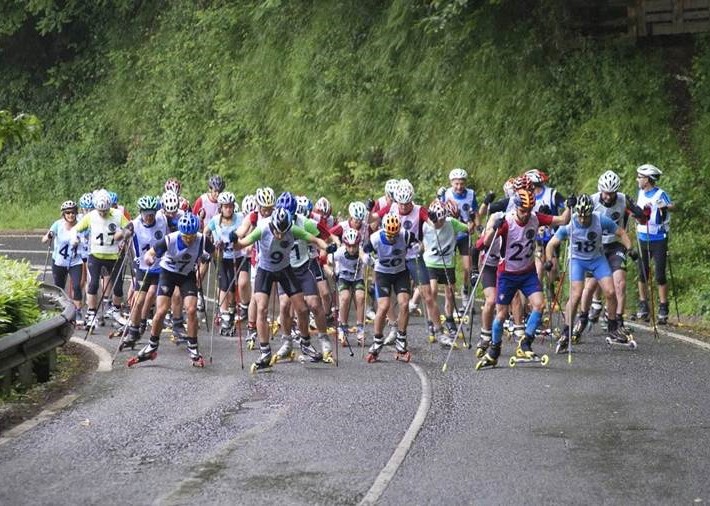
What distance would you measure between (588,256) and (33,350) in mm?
6995

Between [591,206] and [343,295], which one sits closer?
[591,206]

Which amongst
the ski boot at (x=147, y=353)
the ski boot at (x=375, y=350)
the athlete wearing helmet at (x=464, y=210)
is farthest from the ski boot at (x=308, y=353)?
the athlete wearing helmet at (x=464, y=210)

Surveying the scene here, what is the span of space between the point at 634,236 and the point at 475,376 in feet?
27.3

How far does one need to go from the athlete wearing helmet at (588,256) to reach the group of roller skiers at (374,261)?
0.02m

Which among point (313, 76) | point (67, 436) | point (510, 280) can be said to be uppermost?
point (313, 76)

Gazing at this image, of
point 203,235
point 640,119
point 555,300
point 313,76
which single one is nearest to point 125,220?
point 203,235

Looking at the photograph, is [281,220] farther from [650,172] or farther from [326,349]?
[650,172]

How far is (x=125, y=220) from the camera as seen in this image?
21.3 m

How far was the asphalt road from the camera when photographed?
33.2 ft

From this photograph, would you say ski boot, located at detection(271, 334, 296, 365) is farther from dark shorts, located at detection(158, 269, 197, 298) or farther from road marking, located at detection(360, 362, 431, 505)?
road marking, located at detection(360, 362, 431, 505)

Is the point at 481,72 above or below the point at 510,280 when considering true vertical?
above

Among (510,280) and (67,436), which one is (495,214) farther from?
(67,436)

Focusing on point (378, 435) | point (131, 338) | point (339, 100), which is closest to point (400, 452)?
point (378, 435)

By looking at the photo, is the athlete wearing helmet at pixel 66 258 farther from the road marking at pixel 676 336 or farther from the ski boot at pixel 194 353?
A: the road marking at pixel 676 336
